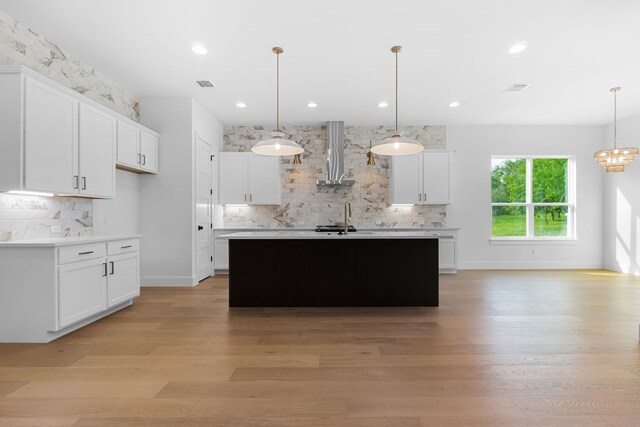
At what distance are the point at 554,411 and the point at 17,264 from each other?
4126mm

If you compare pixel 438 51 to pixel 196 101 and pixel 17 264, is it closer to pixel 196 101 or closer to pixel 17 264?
pixel 196 101

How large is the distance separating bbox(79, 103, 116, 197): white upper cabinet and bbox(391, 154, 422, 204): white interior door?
4788 millimetres

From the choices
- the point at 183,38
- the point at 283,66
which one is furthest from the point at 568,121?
the point at 183,38

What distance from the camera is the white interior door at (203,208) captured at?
5422 mm

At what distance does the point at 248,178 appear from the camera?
21.1 ft

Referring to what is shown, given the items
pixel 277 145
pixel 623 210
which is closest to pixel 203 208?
Result: pixel 277 145

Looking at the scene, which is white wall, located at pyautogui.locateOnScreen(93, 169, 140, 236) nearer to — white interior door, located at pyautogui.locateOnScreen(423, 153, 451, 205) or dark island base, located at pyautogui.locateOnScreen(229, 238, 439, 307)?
dark island base, located at pyautogui.locateOnScreen(229, 238, 439, 307)

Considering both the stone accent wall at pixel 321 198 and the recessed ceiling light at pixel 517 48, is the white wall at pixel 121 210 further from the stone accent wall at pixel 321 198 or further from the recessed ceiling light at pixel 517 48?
the recessed ceiling light at pixel 517 48

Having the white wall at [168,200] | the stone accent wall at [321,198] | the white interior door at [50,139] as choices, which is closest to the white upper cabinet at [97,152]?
the white interior door at [50,139]

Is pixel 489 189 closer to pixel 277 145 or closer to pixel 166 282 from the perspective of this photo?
pixel 277 145

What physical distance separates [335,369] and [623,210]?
23.8 ft

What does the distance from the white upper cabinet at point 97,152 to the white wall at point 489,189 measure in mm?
6057

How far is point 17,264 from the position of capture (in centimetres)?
277

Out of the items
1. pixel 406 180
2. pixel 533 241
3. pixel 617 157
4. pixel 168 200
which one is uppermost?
pixel 617 157
